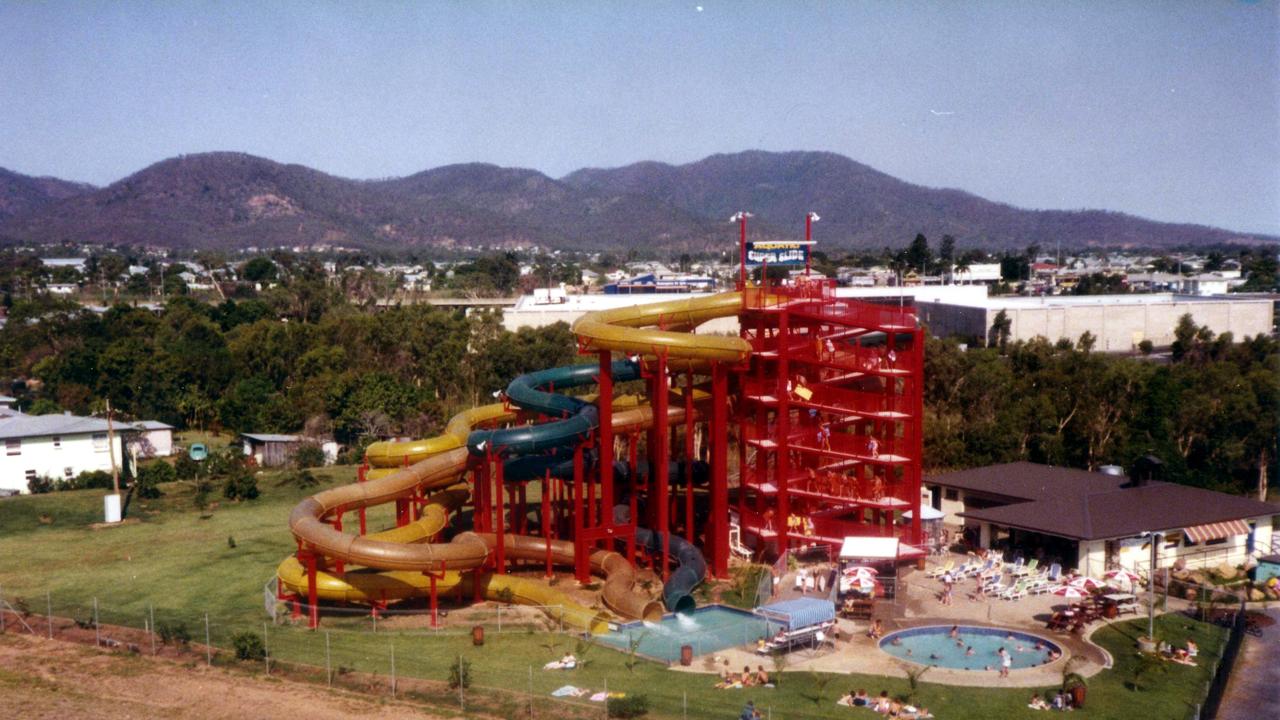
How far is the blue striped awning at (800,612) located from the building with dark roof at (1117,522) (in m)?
10.5

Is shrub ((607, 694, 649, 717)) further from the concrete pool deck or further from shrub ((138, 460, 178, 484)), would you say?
shrub ((138, 460, 178, 484))

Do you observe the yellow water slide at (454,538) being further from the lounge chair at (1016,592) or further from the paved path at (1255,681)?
the paved path at (1255,681)

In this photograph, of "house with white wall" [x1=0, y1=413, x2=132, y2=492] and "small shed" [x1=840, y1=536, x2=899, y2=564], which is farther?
"house with white wall" [x1=0, y1=413, x2=132, y2=492]

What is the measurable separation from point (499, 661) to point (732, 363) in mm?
14297

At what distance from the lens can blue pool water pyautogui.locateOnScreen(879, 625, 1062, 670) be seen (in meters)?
31.8

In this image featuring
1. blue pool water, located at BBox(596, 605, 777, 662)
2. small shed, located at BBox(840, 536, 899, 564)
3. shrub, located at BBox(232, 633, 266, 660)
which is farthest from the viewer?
small shed, located at BBox(840, 536, 899, 564)

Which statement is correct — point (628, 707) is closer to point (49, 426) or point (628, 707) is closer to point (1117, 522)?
point (1117, 522)

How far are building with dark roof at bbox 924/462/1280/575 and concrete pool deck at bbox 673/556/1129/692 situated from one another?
10.2 ft

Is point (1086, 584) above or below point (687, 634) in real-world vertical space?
above

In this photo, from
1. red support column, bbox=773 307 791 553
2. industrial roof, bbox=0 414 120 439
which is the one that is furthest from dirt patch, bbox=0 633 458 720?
industrial roof, bbox=0 414 120 439

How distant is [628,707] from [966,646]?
11.4m

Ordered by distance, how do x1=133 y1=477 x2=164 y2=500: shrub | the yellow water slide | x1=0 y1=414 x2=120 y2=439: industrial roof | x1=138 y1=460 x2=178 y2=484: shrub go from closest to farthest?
the yellow water slide < x1=133 y1=477 x2=164 y2=500: shrub < x1=138 y1=460 x2=178 y2=484: shrub < x1=0 y1=414 x2=120 y2=439: industrial roof

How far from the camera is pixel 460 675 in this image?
28688mm

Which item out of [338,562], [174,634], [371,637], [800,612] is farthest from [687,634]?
[174,634]
